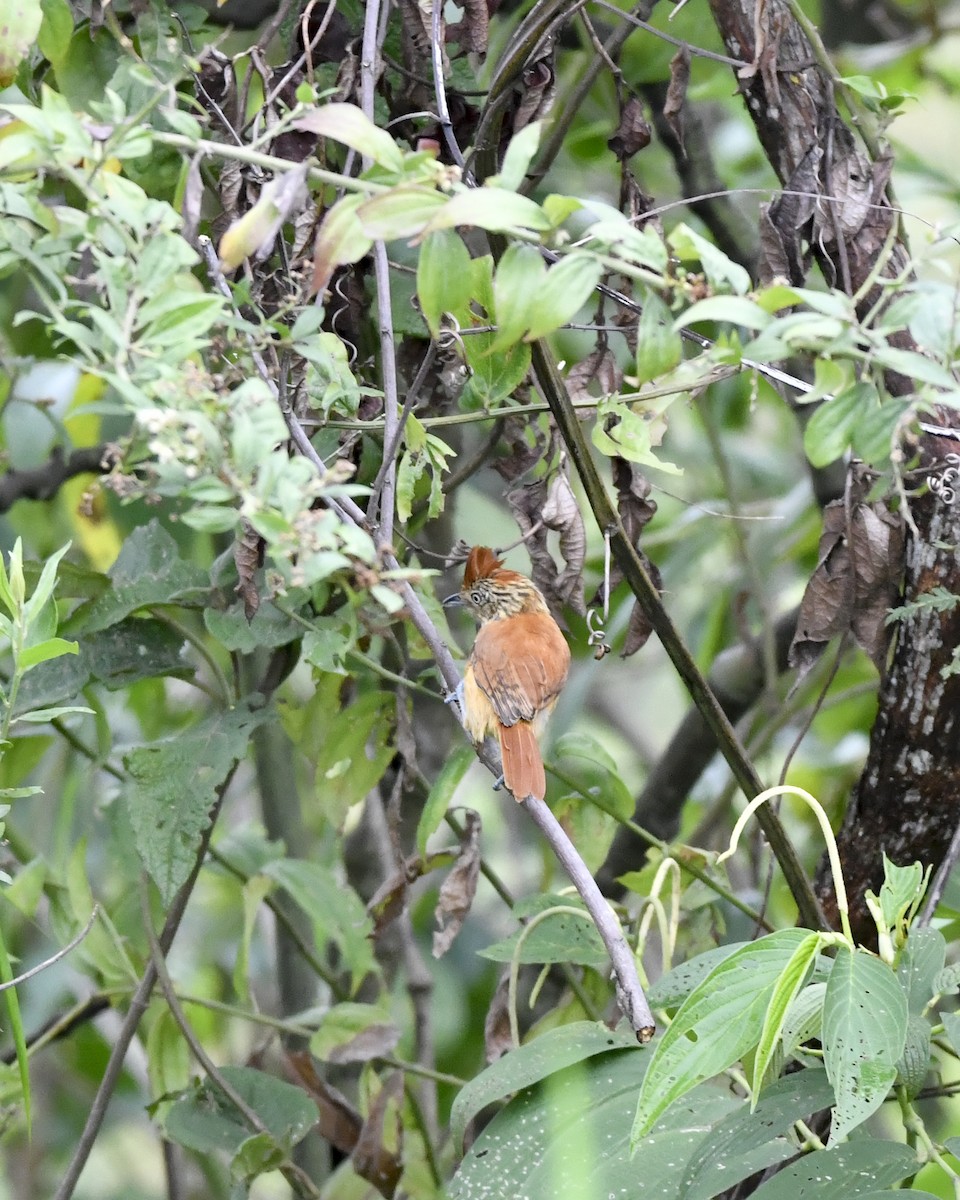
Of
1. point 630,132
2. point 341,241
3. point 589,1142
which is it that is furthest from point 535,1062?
point 630,132

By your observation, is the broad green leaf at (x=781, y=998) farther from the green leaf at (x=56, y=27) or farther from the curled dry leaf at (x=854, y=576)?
the green leaf at (x=56, y=27)

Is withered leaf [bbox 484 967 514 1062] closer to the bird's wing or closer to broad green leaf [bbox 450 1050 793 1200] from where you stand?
broad green leaf [bbox 450 1050 793 1200]

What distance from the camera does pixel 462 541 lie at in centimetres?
217

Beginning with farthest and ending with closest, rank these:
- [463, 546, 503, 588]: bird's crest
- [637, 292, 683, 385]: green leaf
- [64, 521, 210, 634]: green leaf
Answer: [463, 546, 503, 588]: bird's crest
[64, 521, 210, 634]: green leaf
[637, 292, 683, 385]: green leaf

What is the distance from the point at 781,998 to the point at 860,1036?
4.3 inches

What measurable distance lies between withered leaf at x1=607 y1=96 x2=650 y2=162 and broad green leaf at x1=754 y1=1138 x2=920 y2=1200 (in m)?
1.28

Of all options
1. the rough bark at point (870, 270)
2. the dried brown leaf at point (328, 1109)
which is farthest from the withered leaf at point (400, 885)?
the rough bark at point (870, 270)

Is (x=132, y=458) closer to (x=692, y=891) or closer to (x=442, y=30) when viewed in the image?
(x=442, y=30)

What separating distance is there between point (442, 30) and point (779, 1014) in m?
1.34

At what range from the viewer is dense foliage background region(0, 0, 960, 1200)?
1.04m

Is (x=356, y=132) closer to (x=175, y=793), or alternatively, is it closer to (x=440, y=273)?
(x=440, y=273)


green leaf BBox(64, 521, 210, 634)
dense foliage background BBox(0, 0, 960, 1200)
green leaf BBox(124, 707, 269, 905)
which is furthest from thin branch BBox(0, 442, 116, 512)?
green leaf BBox(124, 707, 269, 905)

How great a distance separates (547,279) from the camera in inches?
39.6

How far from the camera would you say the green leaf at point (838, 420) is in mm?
1037
